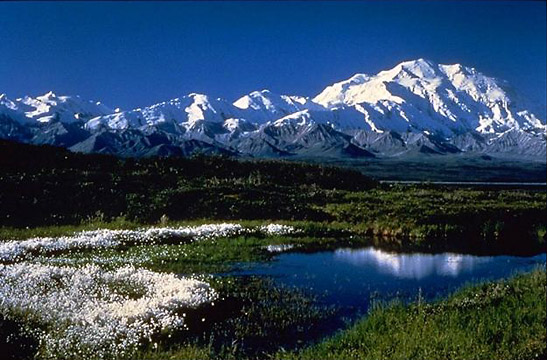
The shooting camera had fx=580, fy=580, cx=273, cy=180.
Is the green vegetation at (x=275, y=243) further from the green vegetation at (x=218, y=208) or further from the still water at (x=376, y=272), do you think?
the still water at (x=376, y=272)

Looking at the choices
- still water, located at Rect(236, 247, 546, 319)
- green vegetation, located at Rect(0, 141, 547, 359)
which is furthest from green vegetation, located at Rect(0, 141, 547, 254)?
still water, located at Rect(236, 247, 546, 319)

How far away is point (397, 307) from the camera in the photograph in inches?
712

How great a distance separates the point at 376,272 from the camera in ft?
83.7

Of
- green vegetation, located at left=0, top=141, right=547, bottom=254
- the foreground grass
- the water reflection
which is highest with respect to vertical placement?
green vegetation, located at left=0, top=141, right=547, bottom=254

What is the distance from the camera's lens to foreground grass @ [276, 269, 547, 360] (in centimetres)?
1425

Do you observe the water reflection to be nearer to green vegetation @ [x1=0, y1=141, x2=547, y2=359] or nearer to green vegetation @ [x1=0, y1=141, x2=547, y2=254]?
green vegetation @ [x1=0, y1=141, x2=547, y2=359]

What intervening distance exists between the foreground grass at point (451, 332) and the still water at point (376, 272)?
1.84 metres

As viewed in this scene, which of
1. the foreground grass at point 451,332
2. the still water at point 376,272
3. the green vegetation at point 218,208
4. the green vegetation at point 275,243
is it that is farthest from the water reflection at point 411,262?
the foreground grass at point 451,332

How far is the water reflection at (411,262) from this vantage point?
2608 centimetres

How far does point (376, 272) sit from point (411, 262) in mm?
3736

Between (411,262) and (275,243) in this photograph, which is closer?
(411,262)

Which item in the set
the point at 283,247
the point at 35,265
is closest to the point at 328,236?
the point at 283,247

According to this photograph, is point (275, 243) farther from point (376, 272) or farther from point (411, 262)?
point (376, 272)

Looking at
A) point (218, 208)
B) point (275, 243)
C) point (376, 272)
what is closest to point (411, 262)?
point (376, 272)
